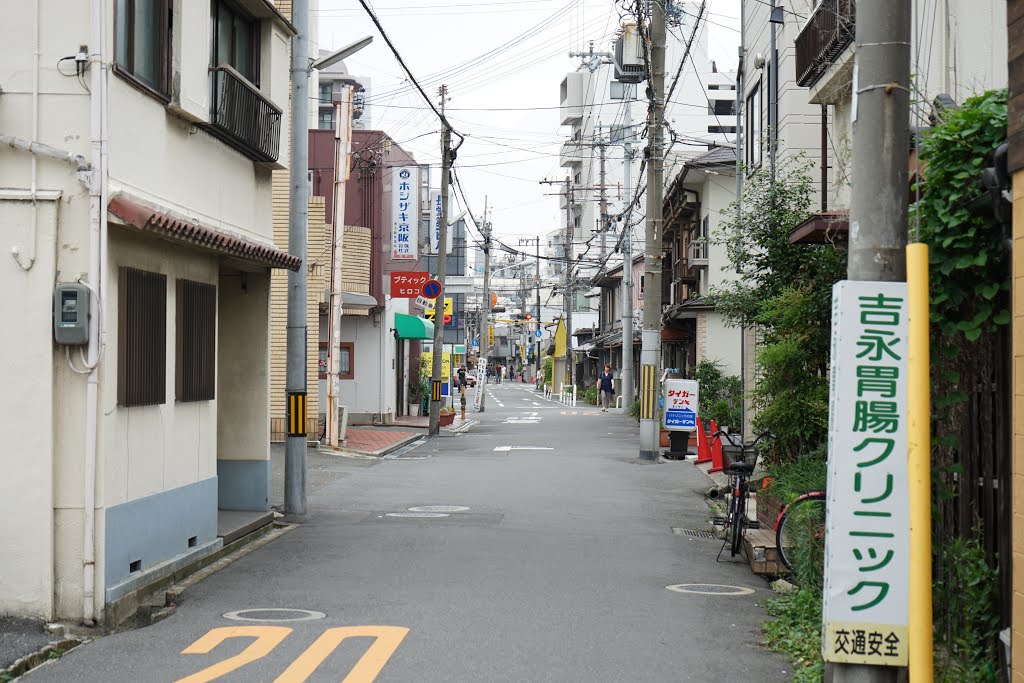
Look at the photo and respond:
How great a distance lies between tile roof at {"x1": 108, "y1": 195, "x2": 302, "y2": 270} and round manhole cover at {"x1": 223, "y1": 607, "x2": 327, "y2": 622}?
3140 mm

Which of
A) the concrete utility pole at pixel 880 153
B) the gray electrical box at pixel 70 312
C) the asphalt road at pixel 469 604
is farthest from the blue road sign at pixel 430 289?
the concrete utility pole at pixel 880 153

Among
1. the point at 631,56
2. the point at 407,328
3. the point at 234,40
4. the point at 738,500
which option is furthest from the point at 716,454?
the point at 407,328

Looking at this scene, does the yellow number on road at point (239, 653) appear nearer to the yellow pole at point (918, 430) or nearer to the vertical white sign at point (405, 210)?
the yellow pole at point (918, 430)

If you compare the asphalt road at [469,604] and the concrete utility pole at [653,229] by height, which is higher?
the concrete utility pole at [653,229]

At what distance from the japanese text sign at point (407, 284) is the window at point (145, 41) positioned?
71.8 feet

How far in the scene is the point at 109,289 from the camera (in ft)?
30.1

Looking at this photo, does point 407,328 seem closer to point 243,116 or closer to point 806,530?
point 243,116

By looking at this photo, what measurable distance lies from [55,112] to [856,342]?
6498 mm

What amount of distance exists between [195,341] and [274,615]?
3.49 m

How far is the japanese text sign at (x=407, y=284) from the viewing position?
3253 cm

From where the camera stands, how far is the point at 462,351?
74000mm

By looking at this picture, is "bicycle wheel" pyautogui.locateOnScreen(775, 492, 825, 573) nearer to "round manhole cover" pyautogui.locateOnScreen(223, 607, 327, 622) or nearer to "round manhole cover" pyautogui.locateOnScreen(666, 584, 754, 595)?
"round manhole cover" pyautogui.locateOnScreen(666, 584, 754, 595)

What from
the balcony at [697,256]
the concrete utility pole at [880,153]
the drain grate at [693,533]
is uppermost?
the balcony at [697,256]

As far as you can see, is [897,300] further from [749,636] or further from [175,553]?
[175,553]
